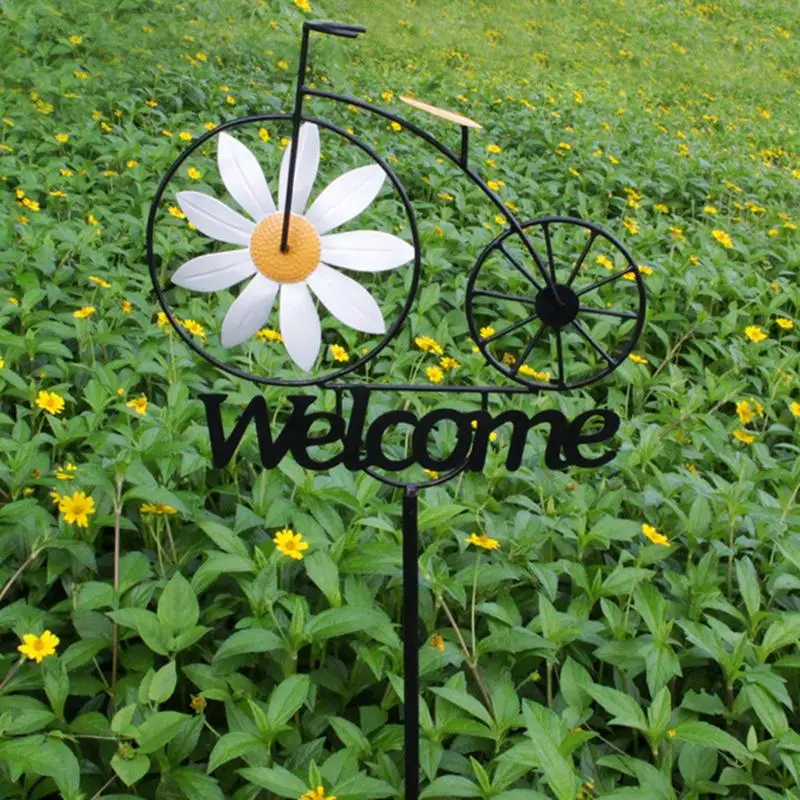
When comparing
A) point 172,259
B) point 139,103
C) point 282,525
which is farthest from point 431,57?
point 282,525

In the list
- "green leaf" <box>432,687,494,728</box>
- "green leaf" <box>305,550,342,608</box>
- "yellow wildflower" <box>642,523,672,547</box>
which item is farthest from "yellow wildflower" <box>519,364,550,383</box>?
"green leaf" <box>432,687,494,728</box>

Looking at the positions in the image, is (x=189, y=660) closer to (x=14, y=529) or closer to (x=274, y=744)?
(x=274, y=744)

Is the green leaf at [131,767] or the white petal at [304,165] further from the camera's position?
the green leaf at [131,767]

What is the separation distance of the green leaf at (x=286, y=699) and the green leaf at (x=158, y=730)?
0.13 meters

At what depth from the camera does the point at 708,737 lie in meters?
1.36

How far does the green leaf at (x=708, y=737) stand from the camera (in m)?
1.35

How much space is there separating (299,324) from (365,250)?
120mm

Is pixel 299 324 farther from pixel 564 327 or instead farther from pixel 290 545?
pixel 564 327

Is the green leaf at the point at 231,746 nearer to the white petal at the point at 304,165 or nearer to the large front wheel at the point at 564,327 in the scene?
the white petal at the point at 304,165

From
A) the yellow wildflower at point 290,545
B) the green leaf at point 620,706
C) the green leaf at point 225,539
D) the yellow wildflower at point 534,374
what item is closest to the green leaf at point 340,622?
the yellow wildflower at point 290,545

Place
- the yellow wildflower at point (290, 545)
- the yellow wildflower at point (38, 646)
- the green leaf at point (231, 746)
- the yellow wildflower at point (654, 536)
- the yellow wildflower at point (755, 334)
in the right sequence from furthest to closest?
the yellow wildflower at point (755, 334)
the yellow wildflower at point (654, 536)
the yellow wildflower at point (290, 545)
the yellow wildflower at point (38, 646)
the green leaf at point (231, 746)

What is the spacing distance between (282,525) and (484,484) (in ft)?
1.65

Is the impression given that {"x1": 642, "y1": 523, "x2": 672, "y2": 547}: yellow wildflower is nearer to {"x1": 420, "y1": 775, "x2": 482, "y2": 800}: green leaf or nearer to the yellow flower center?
{"x1": 420, "y1": 775, "x2": 482, "y2": 800}: green leaf

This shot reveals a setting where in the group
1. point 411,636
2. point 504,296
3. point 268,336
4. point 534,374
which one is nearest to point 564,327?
point 534,374
